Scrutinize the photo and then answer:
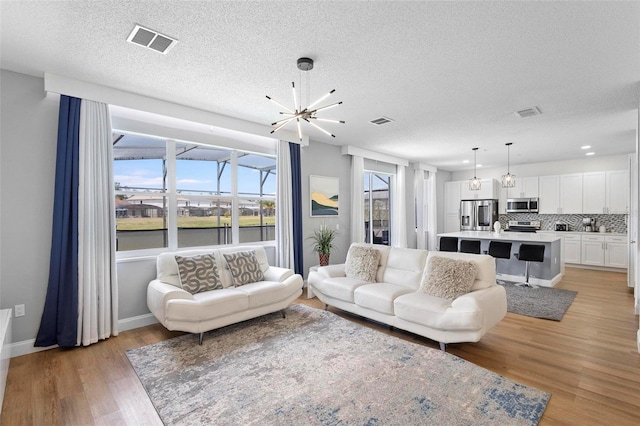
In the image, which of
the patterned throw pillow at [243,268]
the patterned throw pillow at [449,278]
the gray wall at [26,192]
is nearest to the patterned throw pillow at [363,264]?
the patterned throw pillow at [449,278]

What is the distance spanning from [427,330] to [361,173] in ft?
13.1

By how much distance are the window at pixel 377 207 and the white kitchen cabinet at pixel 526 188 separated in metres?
3.64

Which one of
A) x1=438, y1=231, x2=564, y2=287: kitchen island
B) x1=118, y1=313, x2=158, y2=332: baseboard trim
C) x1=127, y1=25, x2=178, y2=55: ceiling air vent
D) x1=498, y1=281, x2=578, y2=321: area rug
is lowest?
x1=498, y1=281, x2=578, y2=321: area rug

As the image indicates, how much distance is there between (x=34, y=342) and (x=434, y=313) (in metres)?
3.99

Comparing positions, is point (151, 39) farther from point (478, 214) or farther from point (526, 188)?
point (526, 188)

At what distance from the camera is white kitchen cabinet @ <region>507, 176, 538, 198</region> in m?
8.05

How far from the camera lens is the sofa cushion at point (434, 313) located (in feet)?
9.26

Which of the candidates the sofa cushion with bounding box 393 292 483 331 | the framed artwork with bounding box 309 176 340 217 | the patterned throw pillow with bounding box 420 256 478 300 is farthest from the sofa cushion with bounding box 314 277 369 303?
the framed artwork with bounding box 309 176 340 217

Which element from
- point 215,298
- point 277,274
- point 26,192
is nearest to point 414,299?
point 277,274

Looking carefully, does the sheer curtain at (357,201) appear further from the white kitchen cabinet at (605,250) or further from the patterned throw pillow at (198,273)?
the white kitchen cabinet at (605,250)

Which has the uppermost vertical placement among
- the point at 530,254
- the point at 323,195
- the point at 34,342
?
the point at 323,195

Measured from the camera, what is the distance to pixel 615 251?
6766mm

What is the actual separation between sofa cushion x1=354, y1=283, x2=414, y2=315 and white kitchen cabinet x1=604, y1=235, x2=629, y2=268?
244 inches

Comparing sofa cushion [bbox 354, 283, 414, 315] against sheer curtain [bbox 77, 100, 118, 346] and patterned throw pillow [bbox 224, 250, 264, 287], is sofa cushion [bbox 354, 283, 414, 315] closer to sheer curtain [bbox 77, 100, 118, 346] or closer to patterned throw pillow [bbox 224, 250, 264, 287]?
patterned throw pillow [bbox 224, 250, 264, 287]
